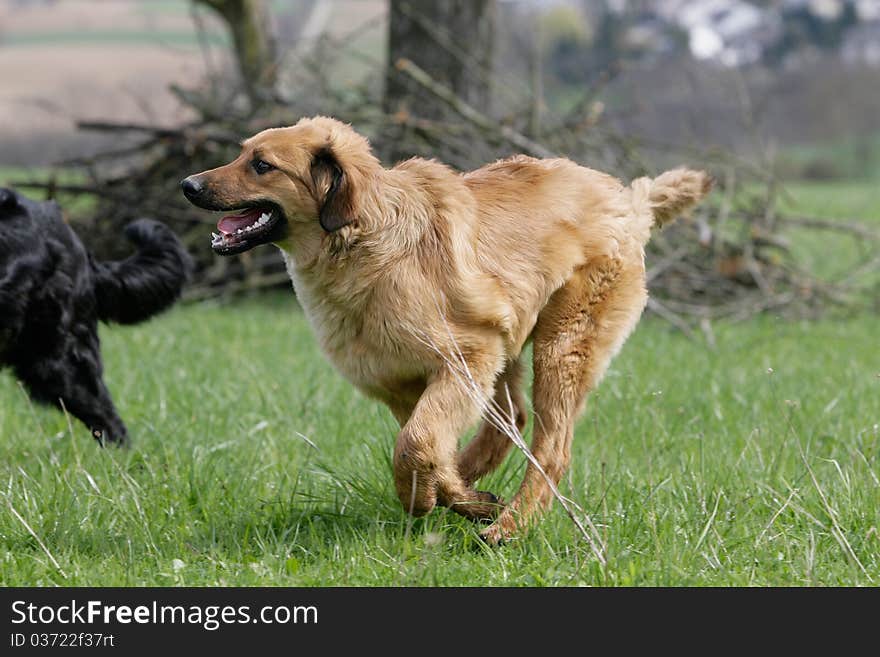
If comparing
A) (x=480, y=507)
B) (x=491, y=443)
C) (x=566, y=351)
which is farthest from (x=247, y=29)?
(x=480, y=507)

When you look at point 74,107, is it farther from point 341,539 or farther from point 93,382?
point 341,539

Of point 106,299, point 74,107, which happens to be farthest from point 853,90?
point 106,299

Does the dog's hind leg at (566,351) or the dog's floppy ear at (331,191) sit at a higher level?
the dog's floppy ear at (331,191)

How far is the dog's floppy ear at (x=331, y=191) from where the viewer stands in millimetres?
3709

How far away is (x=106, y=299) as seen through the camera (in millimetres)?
5379

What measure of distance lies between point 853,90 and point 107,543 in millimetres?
28441

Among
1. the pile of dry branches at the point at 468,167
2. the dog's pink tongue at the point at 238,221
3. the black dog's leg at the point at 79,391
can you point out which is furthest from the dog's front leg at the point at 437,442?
the pile of dry branches at the point at 468,167

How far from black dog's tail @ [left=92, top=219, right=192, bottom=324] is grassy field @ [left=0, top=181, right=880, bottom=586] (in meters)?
0.58

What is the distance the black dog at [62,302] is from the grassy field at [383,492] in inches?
9.5

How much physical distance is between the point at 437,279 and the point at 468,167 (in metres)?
5.14

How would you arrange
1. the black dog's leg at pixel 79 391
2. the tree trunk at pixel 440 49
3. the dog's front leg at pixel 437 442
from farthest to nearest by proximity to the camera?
the tree trunk at pixel 440 49 < the black dog's leg at pixel 79 391 < the dog's front leg at pixel 437 442

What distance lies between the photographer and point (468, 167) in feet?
28.9

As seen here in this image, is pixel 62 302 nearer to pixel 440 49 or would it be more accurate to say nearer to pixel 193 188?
pixel 193 188

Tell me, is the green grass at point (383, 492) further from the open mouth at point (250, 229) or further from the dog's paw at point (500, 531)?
the open mouth at point (250, 229)
